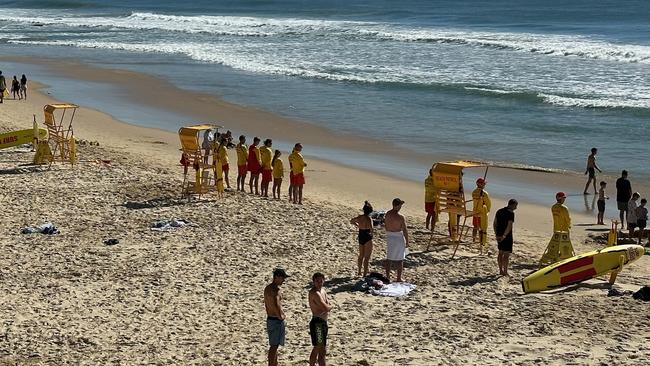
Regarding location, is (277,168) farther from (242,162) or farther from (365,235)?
(365,235)

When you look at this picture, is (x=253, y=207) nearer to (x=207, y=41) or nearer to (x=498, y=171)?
(x=498, y=171)

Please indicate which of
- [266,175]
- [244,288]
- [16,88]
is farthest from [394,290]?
[16,88]

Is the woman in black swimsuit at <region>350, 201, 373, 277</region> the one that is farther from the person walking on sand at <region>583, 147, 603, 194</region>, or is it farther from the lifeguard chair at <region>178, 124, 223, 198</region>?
the person walking on sand at <region>583, 147, 603, 194</region>

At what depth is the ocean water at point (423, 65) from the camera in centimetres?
2828

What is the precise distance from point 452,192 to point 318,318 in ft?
20.1

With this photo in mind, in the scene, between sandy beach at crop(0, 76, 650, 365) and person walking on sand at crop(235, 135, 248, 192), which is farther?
person walking on sand at crop(235, 135, 248, 192)

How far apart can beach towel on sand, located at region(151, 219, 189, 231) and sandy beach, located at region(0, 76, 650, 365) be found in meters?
0.24

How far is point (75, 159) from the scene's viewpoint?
22.5 meters

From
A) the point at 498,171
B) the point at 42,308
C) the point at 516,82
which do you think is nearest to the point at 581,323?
the point at 42,308

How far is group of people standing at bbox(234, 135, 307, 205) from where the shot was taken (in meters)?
19.6

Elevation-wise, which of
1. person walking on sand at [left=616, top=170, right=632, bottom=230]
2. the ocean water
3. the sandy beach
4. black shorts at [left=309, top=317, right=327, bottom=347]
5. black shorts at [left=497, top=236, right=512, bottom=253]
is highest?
the ocean water

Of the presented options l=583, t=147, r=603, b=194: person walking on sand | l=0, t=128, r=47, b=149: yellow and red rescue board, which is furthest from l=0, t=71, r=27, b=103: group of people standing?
l=583, t=147, r=603, b=194: person walking on sand

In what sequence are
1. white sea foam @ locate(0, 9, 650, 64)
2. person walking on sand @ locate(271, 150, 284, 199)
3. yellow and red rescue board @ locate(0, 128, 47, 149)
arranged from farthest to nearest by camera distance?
white sea foam @ locate(0, 9, 650, 64)
yellow and red rescue board @ locate(0, 128, 47, 149)
person walking on sand @ locate(271, 150, 284, 199)

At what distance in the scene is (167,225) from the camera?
17516 mm
